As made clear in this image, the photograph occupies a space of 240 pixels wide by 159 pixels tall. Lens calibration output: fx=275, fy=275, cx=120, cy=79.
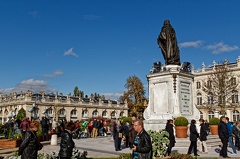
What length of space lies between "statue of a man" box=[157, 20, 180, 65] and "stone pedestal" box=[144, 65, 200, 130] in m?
0.74

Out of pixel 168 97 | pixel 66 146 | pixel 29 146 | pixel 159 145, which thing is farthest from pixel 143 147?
pixel 168 97

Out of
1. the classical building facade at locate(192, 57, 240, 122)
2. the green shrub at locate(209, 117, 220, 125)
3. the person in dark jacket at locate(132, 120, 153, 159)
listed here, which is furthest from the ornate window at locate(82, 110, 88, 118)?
the person in dark jacket at locate(132, 120, 153, 159)

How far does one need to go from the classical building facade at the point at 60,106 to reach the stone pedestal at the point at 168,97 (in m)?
50.6

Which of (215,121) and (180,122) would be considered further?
(215,121)

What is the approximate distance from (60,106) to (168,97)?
59.1 m

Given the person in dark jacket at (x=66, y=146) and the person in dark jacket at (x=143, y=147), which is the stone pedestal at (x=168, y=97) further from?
the person in dark jacket at (x=143, y=147)

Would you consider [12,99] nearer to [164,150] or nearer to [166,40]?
[166,40]

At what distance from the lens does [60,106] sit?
72312mm

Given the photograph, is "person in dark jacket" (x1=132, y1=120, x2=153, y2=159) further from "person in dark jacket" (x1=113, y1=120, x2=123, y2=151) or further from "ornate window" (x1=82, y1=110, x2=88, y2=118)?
"ornate window" (x1=82, y1=110, x2=88, y2=118)

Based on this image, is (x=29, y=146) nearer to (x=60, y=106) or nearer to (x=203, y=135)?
(x=203, y=135)

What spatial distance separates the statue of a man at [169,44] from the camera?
17.9 metres

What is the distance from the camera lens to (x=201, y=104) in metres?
72.5

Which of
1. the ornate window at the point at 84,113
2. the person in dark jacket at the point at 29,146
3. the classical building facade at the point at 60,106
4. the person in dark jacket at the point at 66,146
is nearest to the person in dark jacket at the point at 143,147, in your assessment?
the person in dark jacket at the point at 66,146

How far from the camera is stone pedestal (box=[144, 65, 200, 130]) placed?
53.3 feet
